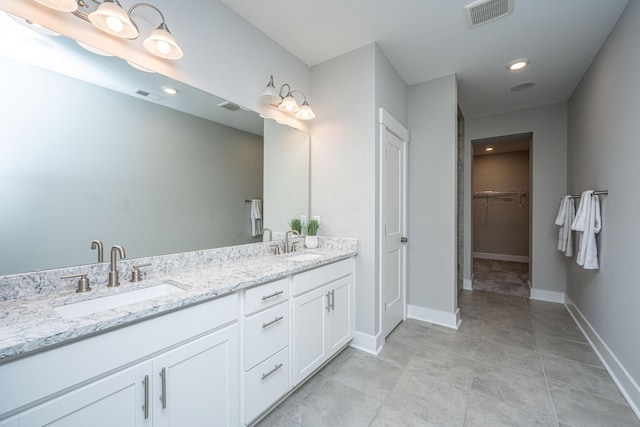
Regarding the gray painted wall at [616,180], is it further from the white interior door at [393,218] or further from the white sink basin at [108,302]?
the white sink basin at [108,302]

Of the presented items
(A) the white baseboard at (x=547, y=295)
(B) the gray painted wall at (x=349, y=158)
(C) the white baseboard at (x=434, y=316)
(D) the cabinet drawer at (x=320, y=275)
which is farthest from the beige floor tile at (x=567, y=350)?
(D) the cabinet drawer at (x=320, y=275)

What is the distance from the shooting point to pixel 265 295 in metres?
1.49

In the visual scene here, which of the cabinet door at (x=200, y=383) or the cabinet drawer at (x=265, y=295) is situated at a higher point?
the cabinet drawer at (x=265, y=295)

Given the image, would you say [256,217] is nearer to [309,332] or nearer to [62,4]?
[309,332]

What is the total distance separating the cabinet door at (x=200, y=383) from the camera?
1053 millimetres

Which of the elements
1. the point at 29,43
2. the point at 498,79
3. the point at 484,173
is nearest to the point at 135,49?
the point at 29,43

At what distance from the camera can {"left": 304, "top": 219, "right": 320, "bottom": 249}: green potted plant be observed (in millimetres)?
2461

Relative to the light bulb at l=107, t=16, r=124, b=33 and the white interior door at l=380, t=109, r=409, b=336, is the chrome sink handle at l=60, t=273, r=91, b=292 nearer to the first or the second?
the light bulb at l=107, t=16, r=124, b=33

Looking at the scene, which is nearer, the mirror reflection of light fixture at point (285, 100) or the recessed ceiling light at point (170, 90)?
the recessed ceiling light at point (170, 90)

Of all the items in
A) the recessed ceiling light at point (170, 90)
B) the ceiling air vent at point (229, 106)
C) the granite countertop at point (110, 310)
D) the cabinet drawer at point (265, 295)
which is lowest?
the cabinet drawer at point (265, 295)

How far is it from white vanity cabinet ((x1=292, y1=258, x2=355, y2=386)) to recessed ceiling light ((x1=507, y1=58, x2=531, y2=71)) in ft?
8.19

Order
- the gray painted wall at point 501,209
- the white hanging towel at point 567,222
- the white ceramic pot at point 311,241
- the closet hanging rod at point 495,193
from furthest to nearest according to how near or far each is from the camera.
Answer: the gray painted wall at point 501,209 < the closet hanging rod at point 495,193 < the white hanging towel at point 567,222 < the white ceramic pot at point 311,241

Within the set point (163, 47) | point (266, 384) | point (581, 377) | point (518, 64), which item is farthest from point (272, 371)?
point (518, 64)

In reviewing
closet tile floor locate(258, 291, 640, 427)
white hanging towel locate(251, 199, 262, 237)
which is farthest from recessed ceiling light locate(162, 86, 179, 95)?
closet tile floor locate(258, 291, 640, 427)
